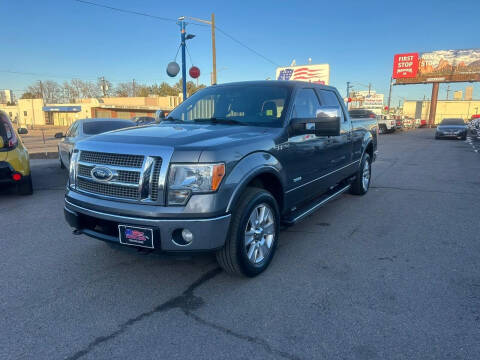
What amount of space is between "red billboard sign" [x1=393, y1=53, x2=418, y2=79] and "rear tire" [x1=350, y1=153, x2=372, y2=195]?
4877 centimetres

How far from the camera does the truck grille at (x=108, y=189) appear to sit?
2773 millimetres

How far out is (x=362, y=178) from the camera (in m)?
6.50

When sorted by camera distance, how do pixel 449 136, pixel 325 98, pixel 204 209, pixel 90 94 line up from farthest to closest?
pixel 90 94, pixel 449 136, pixel 325 98, pixel 204 209

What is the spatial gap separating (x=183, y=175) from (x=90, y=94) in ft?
338

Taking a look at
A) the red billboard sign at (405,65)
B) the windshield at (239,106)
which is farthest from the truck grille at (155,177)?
the red billboard sign at (405,65)

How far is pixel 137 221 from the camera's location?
8.77 feet

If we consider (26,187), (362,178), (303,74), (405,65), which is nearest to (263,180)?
(362,178)

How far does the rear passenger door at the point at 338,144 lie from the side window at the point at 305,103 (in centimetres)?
30

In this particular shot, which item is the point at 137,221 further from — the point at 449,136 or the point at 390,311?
the point at 449,136

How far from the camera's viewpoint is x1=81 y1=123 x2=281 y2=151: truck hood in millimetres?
2770

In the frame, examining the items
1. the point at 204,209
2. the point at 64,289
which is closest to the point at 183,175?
the point at 204,209

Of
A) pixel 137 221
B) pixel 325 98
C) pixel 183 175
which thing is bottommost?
pixel 137 221

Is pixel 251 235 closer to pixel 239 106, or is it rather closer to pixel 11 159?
pixel 239 106

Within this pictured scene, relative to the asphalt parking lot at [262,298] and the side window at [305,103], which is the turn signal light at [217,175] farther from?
the side window at [305,103]
